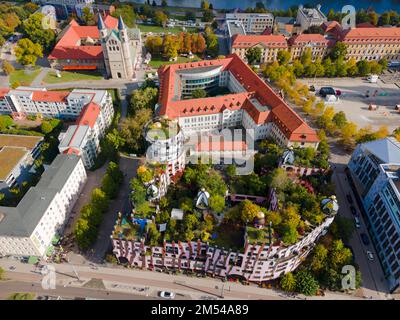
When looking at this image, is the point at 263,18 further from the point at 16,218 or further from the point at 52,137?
the point at 16,218

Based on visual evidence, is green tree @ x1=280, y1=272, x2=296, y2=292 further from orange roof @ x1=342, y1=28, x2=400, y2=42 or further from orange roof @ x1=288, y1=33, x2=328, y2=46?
orange roof @ x1=342, y1=28, x2=400, y2=42

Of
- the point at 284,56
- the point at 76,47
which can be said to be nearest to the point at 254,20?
the point at 284,56

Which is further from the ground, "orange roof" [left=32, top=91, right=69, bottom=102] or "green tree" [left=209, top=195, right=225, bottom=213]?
"orange roof" [left=32, top=91, right=69, bottom=102]

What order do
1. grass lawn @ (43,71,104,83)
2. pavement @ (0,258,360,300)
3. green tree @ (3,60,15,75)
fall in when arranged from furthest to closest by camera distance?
grass lawn @ (43,71,104,83) → green tree @ (3,60,15,75) → pavement @ (0,258,360,300)

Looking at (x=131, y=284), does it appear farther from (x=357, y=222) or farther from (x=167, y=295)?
(x=357, y=222)

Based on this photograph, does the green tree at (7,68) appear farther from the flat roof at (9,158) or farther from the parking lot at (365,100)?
the parking lot at (365,100)

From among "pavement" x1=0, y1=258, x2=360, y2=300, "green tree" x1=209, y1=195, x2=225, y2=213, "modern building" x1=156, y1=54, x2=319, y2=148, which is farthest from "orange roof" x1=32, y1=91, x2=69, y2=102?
"green tree" x1=209, y1=195, x2=225, y2=213
